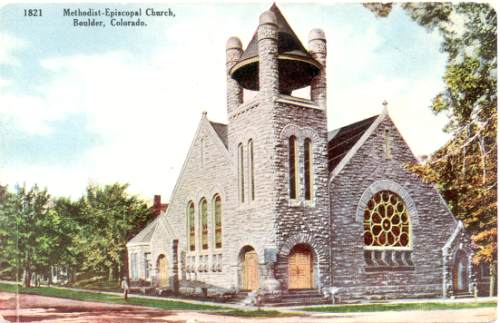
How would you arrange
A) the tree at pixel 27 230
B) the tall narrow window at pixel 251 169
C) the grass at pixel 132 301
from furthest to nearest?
the tall narrow window at pixel 251 169 → the tree at pixel 27 230 → the grass at pixel 132 301

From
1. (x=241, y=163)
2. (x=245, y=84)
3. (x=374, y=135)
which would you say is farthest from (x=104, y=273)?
(x=374, y=135)

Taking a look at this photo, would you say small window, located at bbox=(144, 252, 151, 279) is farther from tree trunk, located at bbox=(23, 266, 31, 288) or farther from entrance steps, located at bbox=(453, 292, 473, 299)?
entrance steps, located at bbox=(453, 292, 473, 299)

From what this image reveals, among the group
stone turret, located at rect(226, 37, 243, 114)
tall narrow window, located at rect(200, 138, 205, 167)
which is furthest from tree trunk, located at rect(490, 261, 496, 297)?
tall narrow window, located at rect(200, 138, 205, 167)

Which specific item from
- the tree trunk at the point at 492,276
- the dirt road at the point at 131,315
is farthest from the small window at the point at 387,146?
the dirt road at the point at 131,315

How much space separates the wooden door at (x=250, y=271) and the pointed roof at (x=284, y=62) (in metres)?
3.83

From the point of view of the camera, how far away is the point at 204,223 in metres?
15.3

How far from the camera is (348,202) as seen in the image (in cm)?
1525

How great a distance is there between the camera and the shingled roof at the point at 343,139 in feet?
50.8

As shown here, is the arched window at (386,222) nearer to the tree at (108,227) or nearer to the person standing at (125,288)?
the tree at (108,227)

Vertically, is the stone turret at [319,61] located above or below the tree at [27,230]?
above

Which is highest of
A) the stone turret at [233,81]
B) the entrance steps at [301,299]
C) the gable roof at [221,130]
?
the stone turret at [233,81]

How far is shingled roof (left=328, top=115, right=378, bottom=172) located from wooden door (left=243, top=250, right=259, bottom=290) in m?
2.84

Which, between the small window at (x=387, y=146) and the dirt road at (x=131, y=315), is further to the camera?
the small window at (x=387, y=146)

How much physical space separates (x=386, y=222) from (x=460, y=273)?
7.44ft
